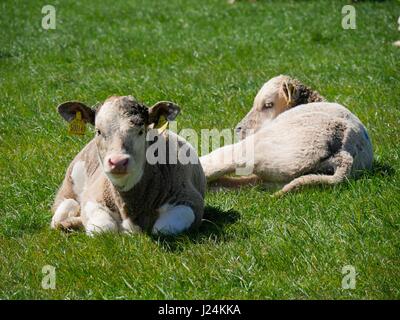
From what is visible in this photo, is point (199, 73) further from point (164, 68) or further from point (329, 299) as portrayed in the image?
point (329, 299)

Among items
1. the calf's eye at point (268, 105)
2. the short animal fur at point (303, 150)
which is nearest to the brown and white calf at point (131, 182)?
the short animal fur at point (303, 150)

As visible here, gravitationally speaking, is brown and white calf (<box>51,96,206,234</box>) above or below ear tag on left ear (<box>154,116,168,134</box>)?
below

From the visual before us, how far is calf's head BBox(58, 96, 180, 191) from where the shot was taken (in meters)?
6.76

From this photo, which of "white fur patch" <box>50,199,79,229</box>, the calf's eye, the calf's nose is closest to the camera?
the calf's nose

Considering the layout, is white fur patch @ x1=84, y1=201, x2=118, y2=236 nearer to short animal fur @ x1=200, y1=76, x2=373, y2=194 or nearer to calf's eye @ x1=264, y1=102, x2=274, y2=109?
short animal fur @ x1=200, y1=76, x2=373, y2=194

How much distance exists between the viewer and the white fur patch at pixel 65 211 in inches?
301

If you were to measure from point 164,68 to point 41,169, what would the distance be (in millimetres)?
5878

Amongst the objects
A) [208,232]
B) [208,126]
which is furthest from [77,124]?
[208,126]

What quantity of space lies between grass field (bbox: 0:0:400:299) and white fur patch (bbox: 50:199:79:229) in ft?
0.47

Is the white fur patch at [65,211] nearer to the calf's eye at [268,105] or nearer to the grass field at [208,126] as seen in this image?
the grass field at [208,126]

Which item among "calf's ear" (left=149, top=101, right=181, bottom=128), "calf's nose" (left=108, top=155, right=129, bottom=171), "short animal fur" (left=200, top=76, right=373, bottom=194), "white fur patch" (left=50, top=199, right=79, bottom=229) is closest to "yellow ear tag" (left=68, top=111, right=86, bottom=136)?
"calf's ear" (left=149, top=101, right=181, bottom=128)

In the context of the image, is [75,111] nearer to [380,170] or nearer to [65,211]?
[65,211]

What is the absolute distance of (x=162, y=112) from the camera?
7.30 meters
